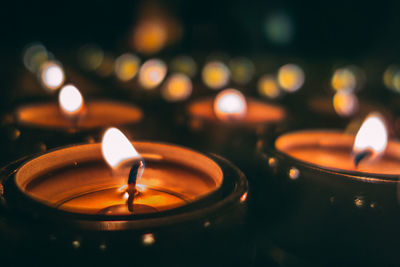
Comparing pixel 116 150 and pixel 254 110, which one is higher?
pixel 116 150

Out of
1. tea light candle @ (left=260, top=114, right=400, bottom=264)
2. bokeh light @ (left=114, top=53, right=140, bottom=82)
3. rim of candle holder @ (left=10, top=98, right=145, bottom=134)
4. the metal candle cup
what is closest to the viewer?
the metal candle cup

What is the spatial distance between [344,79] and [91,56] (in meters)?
1.30

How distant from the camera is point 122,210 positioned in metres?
0.49

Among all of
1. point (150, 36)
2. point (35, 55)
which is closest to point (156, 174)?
point (150, 36)

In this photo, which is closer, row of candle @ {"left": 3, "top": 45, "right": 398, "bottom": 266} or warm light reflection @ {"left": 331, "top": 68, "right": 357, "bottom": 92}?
row of candle @ {"left": 3, "top": 45, "right": 398, "bottom": 266}

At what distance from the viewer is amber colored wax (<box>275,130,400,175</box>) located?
0.71 metres

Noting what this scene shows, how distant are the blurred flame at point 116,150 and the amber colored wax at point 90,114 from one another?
260 millimetres

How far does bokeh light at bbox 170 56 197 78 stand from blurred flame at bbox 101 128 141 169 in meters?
1.15

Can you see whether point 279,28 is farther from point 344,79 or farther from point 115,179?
point 115,179

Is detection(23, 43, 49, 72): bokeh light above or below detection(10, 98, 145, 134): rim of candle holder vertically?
below

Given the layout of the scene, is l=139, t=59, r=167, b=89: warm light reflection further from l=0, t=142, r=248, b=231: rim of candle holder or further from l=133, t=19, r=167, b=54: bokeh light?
l=0, t=142, r=248, b=231: rim of candle holder

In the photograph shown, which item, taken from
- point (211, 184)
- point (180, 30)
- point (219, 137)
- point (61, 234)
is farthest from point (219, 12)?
point (61, 234)

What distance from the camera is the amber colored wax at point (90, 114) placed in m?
0.77

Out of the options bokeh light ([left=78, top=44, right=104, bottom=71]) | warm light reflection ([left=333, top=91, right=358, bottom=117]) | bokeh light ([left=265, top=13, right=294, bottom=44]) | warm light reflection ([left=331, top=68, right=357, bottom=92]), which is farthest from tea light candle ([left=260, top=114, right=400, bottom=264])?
bokeh light ([left=78, top=44, right=104, bottom=71])
